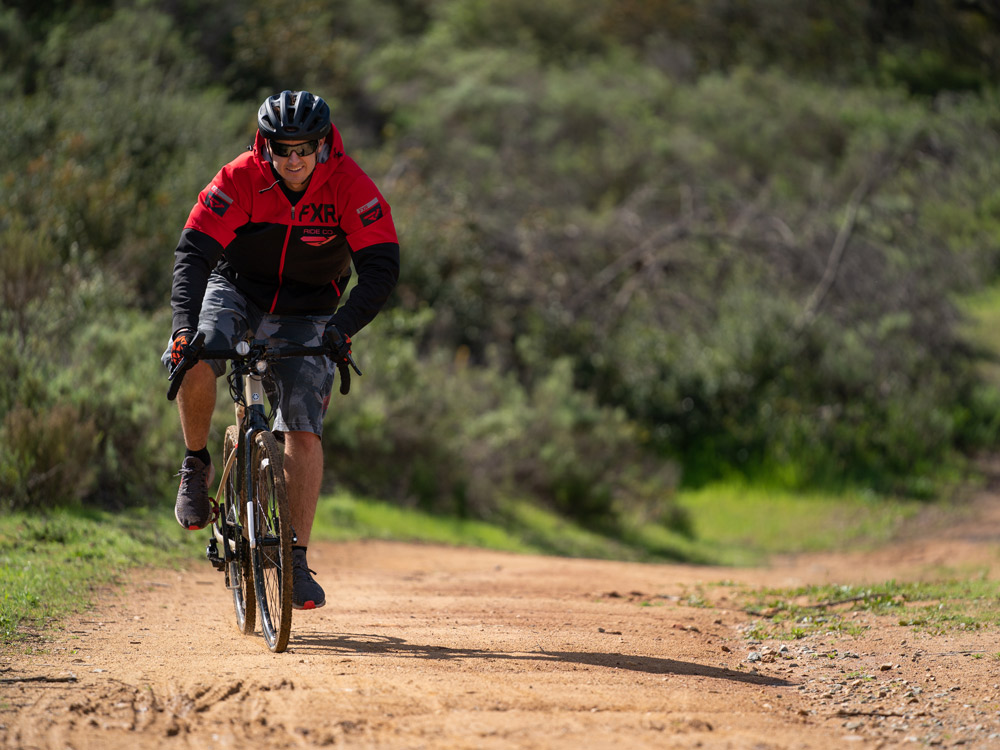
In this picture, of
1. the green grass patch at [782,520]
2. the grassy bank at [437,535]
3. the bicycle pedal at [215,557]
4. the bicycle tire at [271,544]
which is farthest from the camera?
the green grass patch at [782,520]

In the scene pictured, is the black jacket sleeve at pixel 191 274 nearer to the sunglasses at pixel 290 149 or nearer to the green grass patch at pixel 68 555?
the sunglasses at pixel 290 149

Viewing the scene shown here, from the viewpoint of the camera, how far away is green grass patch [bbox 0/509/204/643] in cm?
562

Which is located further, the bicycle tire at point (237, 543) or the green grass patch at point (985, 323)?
the green grass patch at point (985, 323)

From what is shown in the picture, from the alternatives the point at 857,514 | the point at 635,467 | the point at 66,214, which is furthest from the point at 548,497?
the point at 66,214

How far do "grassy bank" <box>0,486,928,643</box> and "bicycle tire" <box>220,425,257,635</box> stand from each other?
3.06ft

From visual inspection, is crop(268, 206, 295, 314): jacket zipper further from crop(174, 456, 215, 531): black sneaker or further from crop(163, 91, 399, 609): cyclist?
crop(174, 456, 215, 531): black sneaker

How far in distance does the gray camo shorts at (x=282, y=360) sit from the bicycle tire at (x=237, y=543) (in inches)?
14.2

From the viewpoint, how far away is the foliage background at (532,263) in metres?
10.1

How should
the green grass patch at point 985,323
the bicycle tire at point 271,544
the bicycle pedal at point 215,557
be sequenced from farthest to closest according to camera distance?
the green grass patch at point 985,323 → the bicycle pedal at point 215,557 → the bicycle tire at point 271,544

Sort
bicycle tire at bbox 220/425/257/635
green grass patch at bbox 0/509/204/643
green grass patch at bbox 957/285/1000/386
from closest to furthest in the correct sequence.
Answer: bicycle tire at bbox 220/425/257/635 < green grass patch at bbox 0/509/204/643 < green grass patch at bbox 957/285/1000/386

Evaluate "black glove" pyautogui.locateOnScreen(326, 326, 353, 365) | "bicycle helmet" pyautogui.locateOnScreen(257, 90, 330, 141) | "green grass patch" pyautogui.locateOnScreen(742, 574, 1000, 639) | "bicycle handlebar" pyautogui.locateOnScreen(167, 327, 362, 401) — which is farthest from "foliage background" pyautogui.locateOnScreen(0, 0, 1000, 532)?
"green grass patch" pyautogui.locateOnScreen(742, 574, 1000, 639)

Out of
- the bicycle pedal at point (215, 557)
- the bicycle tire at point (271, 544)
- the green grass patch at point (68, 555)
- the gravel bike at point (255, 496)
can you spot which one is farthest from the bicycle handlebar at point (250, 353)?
the green grass patch at point (68, 555)

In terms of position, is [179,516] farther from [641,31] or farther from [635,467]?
[641,31]

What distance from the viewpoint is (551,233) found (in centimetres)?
1753
